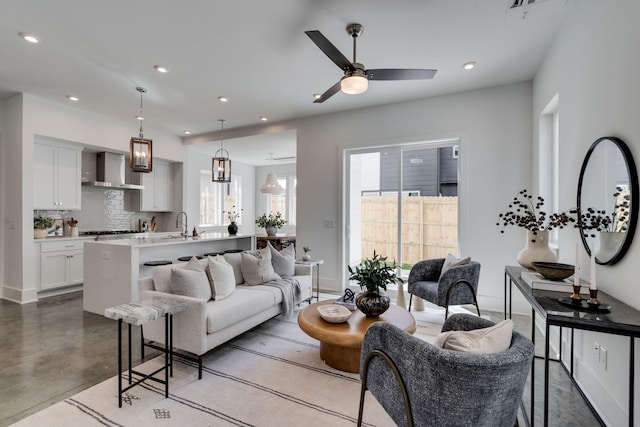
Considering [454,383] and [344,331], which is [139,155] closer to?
[344,331]

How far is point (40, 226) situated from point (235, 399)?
4.73 meters

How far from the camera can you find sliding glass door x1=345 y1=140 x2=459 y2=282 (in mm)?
4523

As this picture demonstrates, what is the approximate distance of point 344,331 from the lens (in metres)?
2.31

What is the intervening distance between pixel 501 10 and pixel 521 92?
1.79 m

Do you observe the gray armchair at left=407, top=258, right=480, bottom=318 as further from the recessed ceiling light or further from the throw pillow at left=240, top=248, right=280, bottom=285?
the recessed ceiling light

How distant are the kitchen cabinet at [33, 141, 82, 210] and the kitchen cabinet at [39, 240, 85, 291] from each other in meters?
Answer: 0.64

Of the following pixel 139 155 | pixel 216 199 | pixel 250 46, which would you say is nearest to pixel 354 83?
pixel 250 46

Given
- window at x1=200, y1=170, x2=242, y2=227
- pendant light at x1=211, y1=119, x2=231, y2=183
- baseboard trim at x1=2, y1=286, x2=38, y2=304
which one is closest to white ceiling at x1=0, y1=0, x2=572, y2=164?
pendant light at x1=211, y1=119, x2=231, y2=183

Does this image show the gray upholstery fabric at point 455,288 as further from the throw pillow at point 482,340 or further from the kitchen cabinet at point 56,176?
the kitchen cabinet at point 56,176

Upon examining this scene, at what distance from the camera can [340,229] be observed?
517 cm

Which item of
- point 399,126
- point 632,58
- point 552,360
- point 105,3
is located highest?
point 105,3

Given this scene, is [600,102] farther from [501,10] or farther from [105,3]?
[105,3]

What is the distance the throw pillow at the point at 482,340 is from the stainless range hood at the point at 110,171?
6392 millimetres

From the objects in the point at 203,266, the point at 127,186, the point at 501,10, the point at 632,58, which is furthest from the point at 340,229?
the point at 127,186
